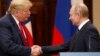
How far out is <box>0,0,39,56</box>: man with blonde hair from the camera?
351 cm

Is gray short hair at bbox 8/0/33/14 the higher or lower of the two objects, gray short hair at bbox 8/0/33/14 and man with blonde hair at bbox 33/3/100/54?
the higher

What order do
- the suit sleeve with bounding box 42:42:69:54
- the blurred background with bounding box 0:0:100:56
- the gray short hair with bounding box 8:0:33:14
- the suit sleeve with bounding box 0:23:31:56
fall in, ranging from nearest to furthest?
the suit sleeve with bounding box 0:23:31:56
the gray short hair with bounding box 8:0:33:14
the suit sleeve with bounding box 42:42:69:54
the blurred background with bounding box 0:0:100:56

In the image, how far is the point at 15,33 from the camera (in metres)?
3.59

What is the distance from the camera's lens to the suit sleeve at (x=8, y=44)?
350 cm

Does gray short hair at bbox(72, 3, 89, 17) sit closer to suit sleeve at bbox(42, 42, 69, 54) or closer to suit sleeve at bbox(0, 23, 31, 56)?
suit sleeve at bbox(42, 42, 69, 54)

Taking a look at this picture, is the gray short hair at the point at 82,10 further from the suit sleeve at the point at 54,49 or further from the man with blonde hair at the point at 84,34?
the suit sleeve at the point at 54,49

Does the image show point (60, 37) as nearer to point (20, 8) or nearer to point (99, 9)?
point (99, 9)

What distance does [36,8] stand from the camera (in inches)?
231

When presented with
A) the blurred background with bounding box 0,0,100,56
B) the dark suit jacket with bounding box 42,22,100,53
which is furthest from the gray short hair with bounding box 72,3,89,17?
the blurred background with bounding box 0,0,100,56

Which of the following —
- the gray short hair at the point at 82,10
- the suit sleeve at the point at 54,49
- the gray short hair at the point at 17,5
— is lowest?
the suit sleeve at the point at 54,49

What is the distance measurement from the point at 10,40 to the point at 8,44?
50mm

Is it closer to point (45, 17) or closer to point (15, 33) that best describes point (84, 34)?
point (15, 33)

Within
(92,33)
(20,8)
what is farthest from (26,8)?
(92,33)

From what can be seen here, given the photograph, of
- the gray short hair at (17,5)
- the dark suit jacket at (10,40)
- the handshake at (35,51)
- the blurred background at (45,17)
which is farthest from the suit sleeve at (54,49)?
the blurred background at (45,17)
